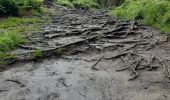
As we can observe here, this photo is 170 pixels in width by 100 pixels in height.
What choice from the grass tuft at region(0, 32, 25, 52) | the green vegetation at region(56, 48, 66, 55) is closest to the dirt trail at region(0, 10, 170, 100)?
the green vegetation at region(56, 48, 66, 55)

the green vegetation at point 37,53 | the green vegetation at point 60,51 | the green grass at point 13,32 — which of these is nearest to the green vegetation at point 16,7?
the green grass at point 13,32

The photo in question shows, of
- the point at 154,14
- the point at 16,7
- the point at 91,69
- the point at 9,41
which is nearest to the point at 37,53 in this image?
the point at 9,41

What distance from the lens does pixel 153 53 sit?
998 centimetres

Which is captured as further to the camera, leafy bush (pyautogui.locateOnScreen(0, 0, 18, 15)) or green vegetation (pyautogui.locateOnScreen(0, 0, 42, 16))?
green vegetation (pyautogui.locateOnScreen(0, 0, 42, 16))

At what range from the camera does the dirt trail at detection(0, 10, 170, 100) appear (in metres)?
6.81

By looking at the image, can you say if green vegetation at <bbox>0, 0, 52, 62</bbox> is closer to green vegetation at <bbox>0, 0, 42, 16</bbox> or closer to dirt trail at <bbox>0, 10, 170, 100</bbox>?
green vegetation at <bbox>0, 0, 42, 16</bbox>

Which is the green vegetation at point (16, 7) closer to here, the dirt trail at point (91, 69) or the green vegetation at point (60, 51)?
the dirt trail at point (91, 69)

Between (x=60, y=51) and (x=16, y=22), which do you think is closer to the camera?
(x=60, y=51)

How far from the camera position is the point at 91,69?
8547 mm

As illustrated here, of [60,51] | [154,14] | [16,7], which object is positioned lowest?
[60,51]

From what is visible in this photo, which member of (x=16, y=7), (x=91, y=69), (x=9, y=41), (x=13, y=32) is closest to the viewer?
(x=91, y=69)

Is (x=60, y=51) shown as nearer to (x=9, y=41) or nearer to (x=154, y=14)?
(x=9, y=41)

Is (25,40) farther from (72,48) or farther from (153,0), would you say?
(153,0)

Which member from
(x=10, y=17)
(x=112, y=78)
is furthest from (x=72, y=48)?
(x=10, y=17)
